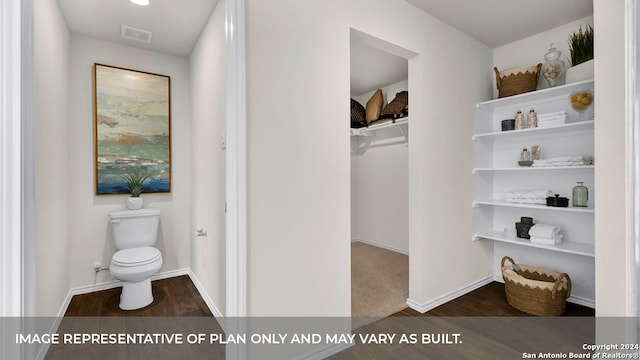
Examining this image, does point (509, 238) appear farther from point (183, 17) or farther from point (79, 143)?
point (79, 143)

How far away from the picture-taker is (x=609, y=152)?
169 centimetres

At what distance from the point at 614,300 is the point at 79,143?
417 centimetres

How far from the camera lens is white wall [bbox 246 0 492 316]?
1606 millimetres

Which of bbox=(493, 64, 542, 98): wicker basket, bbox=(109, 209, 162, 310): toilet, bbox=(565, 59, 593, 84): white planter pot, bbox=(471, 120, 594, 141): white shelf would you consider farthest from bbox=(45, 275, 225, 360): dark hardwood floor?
bbox=(565, 59, 593, 84): white planter pot

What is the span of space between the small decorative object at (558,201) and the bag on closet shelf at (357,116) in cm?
255

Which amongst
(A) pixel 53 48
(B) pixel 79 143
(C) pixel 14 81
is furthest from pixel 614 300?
(B) pixel 79 143

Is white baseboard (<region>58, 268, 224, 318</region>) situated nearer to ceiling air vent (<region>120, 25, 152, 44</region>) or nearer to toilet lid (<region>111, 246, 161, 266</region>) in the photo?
toilet lid (<region>111, 246, 161, 266</region>)

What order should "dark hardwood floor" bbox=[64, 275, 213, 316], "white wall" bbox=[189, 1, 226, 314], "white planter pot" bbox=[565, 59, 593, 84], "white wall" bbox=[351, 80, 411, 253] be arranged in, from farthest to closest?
1. "white wall" bbox=[351, 80, 411, 253]
2. "dark hardwood floor" bbox=[64, 275, 213, 316]
3. "white planter pot" bbox=[565, 59, 593, 84]
4. "white wall" bbox=[189, 1, 226, 314]

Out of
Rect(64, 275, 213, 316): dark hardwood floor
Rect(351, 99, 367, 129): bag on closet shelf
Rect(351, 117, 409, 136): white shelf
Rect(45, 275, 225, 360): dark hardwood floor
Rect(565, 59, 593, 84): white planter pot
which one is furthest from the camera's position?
Rect(351, 99, 367, 129): bag on closet shelf

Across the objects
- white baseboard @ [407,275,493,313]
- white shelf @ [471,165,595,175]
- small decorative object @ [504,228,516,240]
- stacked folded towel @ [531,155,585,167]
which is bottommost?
white baseboard @ [407,275,493,313]

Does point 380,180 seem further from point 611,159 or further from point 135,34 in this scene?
point 135,34

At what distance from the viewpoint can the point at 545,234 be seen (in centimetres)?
249

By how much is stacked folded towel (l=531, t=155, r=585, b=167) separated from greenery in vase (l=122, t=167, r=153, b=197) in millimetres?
3740

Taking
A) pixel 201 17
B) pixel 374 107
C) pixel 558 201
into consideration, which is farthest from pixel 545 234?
pixel 201 17
